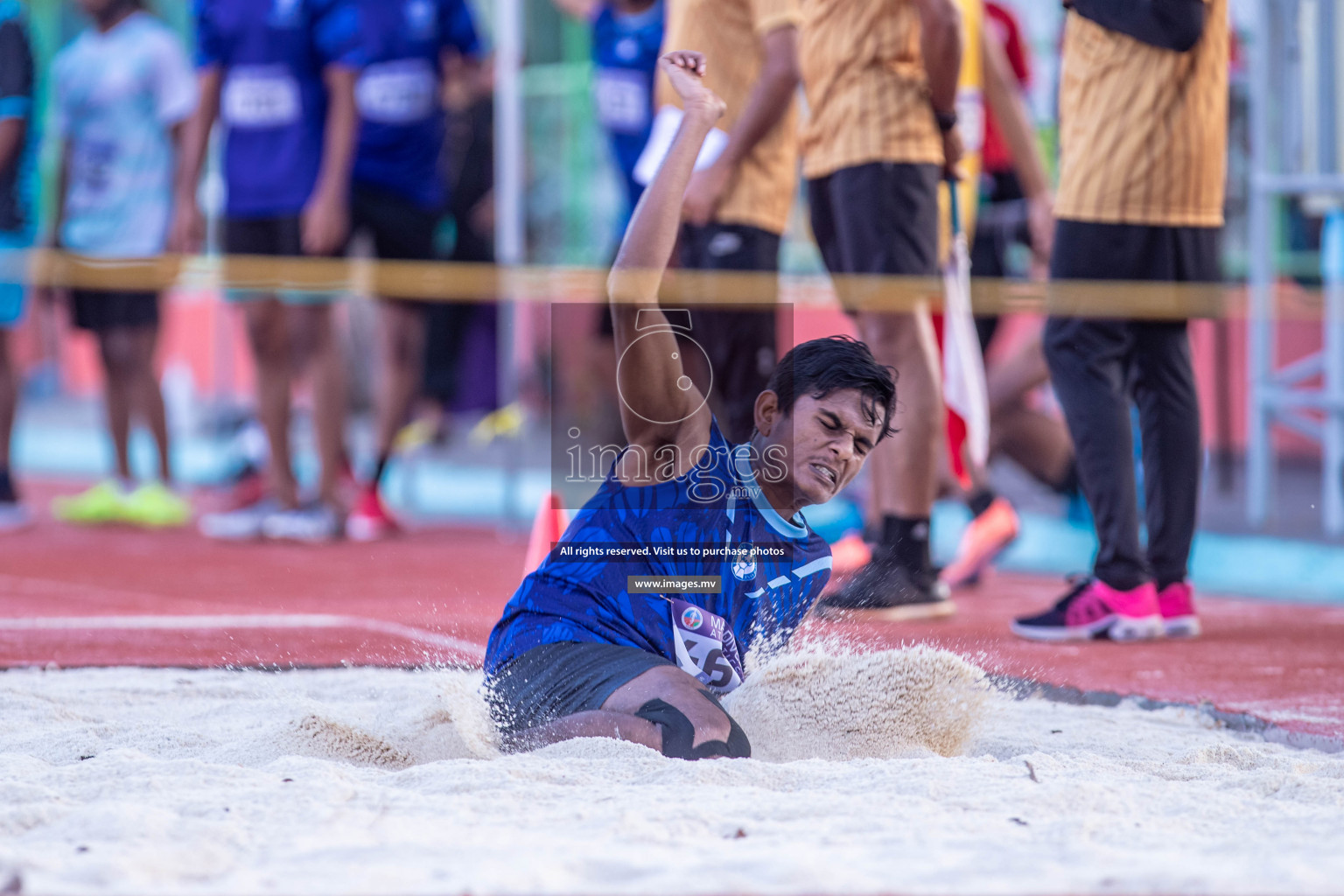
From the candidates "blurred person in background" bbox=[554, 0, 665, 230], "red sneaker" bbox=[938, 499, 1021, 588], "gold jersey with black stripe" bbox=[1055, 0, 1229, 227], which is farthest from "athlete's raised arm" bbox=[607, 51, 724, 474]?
"blurred person in background" bbox=[554, 0, 665, 230]

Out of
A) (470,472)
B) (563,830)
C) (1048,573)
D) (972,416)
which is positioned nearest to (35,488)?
(470,472)

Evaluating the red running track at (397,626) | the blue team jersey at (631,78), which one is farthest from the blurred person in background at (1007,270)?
the blue team jersey at (631,78)

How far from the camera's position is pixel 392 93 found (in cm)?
698

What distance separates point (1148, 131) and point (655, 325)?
2.05 m

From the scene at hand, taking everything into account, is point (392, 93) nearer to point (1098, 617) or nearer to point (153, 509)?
point (153, 509)

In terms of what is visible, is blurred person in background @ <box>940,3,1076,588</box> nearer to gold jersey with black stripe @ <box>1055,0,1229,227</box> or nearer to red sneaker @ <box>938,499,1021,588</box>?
red sneaker @ <box>938,499,1021,588</box>

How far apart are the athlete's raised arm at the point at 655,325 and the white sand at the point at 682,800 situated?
523 mm

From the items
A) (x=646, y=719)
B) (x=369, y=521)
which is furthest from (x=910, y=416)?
(x=369, y=521)

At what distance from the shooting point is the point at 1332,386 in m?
6.12

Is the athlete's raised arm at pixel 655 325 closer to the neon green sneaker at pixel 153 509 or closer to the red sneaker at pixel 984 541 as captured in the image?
the red sneaker at pixel 984 541

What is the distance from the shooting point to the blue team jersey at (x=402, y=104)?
687cm

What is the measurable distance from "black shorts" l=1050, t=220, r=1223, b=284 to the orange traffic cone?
5.17ft

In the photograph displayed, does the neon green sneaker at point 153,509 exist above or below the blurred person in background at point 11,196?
below

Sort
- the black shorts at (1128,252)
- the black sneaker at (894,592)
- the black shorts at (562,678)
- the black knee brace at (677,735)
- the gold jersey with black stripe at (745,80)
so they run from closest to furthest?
the black knee brace at (677,735), the black shorts at (562,678), the black sneaker at (894,592), the black shorts at (1128,252), the gold jersey with black stripe at (745,80)
